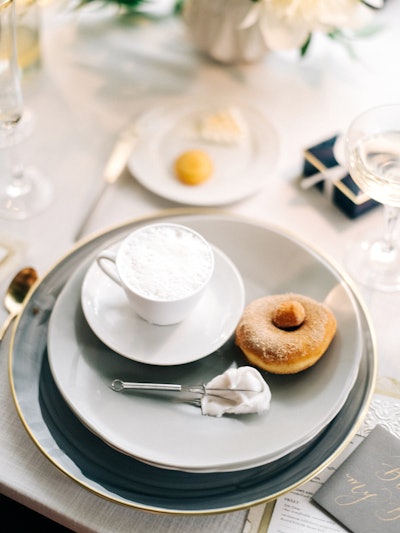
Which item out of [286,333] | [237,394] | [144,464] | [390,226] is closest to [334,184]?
[390,226]

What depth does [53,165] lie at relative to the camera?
1260mm

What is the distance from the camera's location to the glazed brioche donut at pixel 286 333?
86 cm

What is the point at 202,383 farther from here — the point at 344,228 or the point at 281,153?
the point at 281,153

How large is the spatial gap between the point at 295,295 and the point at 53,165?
22.5 inches

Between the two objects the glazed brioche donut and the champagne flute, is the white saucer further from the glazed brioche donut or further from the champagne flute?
the champagne flute

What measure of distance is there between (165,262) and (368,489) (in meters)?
0.39

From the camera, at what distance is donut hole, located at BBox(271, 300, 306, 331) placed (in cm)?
89

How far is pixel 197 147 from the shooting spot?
1264 mm

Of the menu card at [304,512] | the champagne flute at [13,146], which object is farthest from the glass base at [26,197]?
the menu card at [304,512]

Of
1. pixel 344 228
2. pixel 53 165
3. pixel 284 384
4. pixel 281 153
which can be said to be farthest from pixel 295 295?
pixel 53 165

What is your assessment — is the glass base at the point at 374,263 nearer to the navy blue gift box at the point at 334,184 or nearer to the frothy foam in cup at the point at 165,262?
the navy blue gift box at the point at 334,184

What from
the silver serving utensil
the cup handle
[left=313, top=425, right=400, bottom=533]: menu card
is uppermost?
the cup handle

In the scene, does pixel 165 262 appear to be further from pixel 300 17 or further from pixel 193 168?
pixel 300 17

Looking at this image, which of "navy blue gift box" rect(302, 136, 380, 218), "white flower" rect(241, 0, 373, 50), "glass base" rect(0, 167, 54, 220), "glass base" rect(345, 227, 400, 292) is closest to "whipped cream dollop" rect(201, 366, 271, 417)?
"glass base" rect(345, 227, 400, 292)
